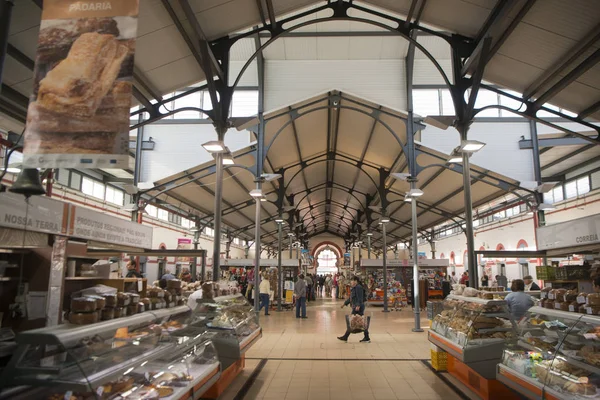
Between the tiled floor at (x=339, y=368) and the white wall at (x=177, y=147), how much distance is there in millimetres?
6093

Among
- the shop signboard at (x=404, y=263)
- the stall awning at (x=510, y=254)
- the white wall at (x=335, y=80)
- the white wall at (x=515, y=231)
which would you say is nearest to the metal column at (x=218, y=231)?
the white wall at (x=335, y=80)

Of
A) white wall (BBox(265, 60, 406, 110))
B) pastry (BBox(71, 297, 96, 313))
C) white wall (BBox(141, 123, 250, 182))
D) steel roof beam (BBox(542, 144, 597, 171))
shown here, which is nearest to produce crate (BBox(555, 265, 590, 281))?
steel roof beam (BBox(542, 144, 597, 171))

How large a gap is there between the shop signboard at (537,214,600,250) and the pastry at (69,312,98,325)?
24.4ft

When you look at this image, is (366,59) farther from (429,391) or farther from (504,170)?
(429,391)

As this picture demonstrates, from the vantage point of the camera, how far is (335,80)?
42.4 ft

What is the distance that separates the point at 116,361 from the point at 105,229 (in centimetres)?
280

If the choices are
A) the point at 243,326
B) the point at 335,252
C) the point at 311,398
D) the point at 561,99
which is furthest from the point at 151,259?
the point at 335,252

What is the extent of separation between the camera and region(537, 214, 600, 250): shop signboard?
699cm

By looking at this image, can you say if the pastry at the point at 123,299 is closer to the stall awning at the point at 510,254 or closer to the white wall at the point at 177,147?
the stall awning at the point at 510,254

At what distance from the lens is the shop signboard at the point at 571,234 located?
6.99 metres

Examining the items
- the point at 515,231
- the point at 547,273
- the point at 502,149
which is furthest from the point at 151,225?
the point at 515,231

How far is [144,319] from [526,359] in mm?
3721

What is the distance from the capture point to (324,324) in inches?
480

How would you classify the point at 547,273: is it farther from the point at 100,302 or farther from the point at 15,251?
the point at 15,251
